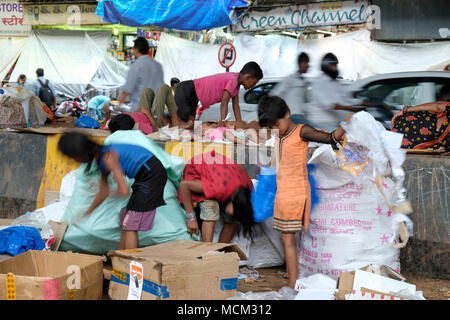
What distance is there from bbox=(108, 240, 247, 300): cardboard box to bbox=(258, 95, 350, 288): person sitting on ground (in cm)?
57

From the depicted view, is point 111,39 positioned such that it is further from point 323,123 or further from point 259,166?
point 259,166

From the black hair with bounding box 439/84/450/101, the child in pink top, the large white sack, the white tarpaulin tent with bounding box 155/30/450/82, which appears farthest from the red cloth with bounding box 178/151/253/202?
the white tarpaulin tent with bounding box 155/30/450/82

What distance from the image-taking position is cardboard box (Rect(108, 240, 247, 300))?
11.8 feet

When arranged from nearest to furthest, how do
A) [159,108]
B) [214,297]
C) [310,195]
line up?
1. [214,297]
2. [310,195]
3. [159,108]

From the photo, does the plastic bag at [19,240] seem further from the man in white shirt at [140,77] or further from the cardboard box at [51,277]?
the man in white shirt at [140,77]

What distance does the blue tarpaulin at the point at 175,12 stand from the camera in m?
11.3

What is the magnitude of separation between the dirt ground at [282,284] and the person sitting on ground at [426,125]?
1673 millimetres

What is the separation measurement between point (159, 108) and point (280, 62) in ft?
23.3

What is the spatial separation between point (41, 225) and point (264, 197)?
6.27 ft

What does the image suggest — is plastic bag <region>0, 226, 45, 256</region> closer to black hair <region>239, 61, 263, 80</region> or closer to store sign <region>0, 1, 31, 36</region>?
black hair <region>239, 61, 263, 80</region>

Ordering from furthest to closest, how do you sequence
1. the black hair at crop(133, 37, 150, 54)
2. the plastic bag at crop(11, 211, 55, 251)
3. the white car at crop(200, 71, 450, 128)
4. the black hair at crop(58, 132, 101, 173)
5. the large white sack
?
the black hair at crop(133, 37, 150, 54) → the white car at crop(200, 71, 450, 128) → the plastic bag at crop(11, 211, 55, 251) → the large white sack → the black hair at crop(58, 132, 101, 173)

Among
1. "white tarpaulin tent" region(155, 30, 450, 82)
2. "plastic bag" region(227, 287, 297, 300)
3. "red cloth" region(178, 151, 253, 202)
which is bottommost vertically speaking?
"plastic bag" region(227, 287, 297, 300)

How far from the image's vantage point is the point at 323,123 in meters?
6.67
